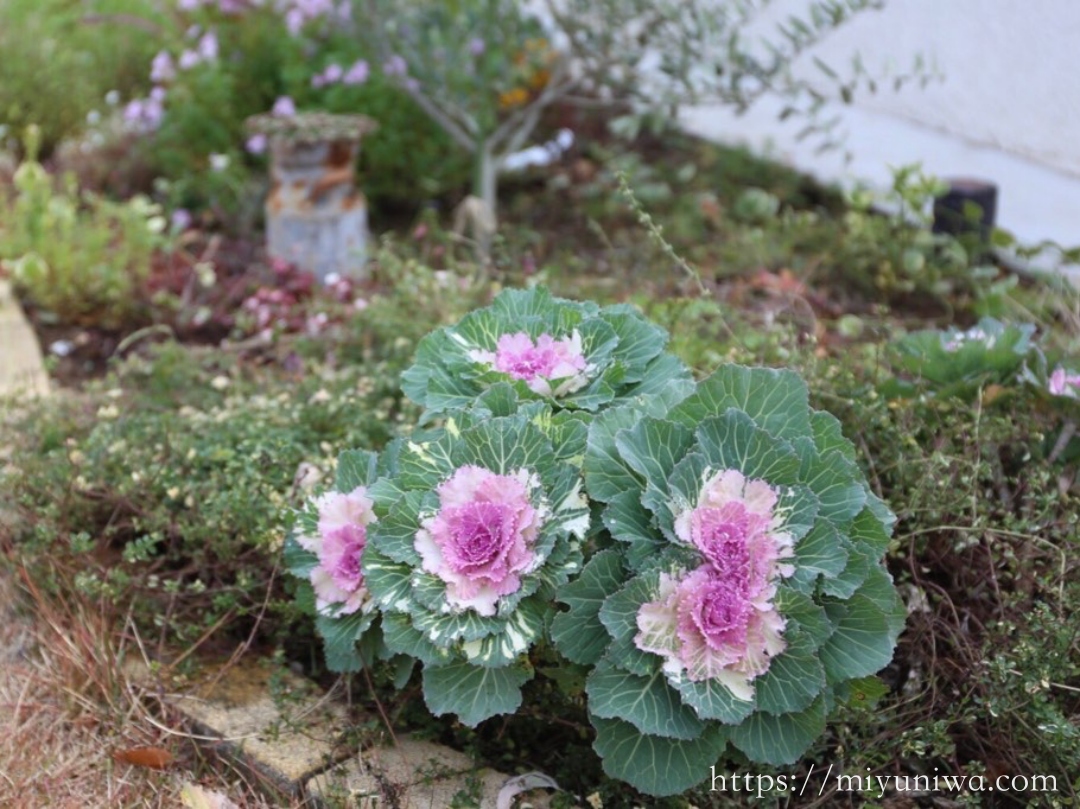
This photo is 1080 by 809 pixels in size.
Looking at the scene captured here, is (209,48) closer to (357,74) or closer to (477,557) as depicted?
(357,74)

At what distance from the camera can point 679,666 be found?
155 cm

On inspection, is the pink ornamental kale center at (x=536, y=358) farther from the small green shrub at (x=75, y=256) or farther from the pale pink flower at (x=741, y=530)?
the small green shrub at (x=75, y=256)

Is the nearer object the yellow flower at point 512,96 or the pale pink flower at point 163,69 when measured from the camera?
the yellow flower at point 512,96

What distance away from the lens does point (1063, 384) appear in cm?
208

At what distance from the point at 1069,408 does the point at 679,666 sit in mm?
996

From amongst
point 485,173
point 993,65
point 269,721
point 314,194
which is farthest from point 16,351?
point 993,65

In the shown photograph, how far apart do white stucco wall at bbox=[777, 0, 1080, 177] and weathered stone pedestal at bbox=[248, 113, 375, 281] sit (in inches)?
80.0

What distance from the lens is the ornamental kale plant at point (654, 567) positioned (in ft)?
5.12

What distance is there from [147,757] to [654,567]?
922 millimetres

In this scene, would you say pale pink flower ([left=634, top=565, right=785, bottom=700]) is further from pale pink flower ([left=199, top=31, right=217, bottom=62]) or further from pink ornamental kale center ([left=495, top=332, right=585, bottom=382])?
pale pink flower ([left=199, top=31, right=217, bottom=62])

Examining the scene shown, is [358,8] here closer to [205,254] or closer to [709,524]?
[205,254]

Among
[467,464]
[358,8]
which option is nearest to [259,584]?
[467,464]

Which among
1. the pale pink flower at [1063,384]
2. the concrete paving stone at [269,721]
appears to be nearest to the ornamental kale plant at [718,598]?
the concrete paving stone at [269,721]

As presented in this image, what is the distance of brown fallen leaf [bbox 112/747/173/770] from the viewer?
191 centimetres
